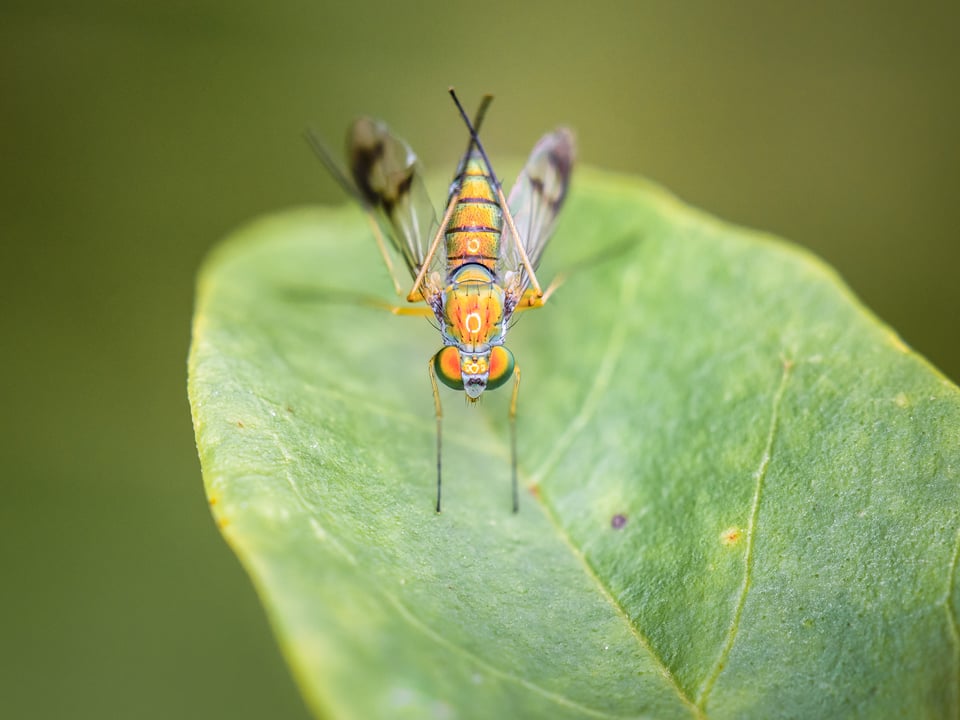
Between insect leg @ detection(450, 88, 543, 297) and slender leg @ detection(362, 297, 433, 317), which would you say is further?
slender leg @ detection(362, 297, 433, 317)

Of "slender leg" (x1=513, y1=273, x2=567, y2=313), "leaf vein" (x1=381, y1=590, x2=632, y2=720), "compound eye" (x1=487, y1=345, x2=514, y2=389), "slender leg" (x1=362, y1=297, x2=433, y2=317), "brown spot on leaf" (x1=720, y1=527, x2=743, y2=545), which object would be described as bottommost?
"leaf vein" (x1=381, y1=590, x2=632, y2=720)

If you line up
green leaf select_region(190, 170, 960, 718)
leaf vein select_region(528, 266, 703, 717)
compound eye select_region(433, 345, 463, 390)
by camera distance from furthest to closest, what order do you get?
compound eye select_region(433, 345, 463, 390)
leaf vein select_region(528, 266, 703, 717)
green leaf select_region(190, 170, 960, 718)

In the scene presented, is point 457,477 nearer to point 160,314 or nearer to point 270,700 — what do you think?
point 270,700

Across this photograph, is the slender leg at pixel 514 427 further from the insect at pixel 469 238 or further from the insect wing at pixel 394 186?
the insect wing at pixel 394 186

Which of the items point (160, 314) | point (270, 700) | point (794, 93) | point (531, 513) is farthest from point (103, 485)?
point (794, 93)

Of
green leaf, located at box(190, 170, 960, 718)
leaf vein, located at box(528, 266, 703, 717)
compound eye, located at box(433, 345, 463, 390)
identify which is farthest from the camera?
compound eye, located at box(433, 345, 463, 390)

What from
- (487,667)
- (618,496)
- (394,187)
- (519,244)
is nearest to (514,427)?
(618,496)

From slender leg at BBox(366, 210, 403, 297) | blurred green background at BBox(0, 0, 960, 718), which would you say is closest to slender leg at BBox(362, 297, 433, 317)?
slender leg at BBox(366, 210, 403, 297)

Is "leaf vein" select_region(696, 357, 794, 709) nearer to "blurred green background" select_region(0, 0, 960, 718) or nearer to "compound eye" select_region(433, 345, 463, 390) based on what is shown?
"compound eye" select_region(433, 345, 463, 390)
